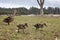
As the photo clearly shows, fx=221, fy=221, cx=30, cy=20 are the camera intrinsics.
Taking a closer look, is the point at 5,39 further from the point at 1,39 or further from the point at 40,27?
the point at 40,27

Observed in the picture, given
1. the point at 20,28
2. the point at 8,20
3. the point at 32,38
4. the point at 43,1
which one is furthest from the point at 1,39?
the point at 43,1

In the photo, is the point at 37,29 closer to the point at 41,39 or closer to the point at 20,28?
the point at 20,28

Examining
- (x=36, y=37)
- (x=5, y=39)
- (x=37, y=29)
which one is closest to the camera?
(x=5, y=39)

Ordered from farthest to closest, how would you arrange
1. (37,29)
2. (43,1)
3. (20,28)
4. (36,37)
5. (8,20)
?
(43,1) < (8,20) < (37,29) < (20,28) < (36,37)

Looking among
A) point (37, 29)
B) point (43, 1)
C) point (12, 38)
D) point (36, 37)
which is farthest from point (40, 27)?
point (43, 1)

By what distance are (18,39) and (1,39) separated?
0.95 meters

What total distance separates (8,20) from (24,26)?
416cm

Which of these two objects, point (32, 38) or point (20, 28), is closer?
point (32, 38)

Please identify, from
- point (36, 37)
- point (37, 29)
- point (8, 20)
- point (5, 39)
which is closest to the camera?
point (5, 39)

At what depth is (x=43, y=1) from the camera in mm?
42188

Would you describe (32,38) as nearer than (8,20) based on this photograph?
Yes

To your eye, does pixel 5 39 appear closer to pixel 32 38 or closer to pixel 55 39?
pixel 32 38

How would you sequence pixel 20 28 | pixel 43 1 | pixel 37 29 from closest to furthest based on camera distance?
1. pixel 20 28
2. pixel 37 29
3. pixel 43 1

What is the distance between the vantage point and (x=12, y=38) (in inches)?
493
